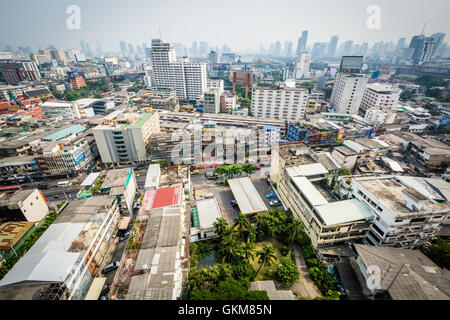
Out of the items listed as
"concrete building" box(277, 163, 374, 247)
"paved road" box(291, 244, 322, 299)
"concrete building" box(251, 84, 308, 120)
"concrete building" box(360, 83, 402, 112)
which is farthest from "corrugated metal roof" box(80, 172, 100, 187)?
"concrete building" box(360, 83, 402, 112)

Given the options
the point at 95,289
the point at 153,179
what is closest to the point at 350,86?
the point at 153,179

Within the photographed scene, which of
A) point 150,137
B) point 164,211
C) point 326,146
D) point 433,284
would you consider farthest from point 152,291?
point 326,146

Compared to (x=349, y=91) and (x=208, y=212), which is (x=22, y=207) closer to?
(x=208, y=212)

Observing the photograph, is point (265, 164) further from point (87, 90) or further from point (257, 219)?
point (87, 90)

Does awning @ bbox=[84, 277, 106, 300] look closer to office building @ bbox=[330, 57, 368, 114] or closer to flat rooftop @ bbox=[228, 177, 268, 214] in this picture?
flat rooftop @ bbox=[228, 177, 268, 214]

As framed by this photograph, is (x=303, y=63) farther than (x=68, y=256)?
Yes

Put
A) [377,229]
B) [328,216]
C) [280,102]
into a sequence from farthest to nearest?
[280,102], [377,229], [328,216]
